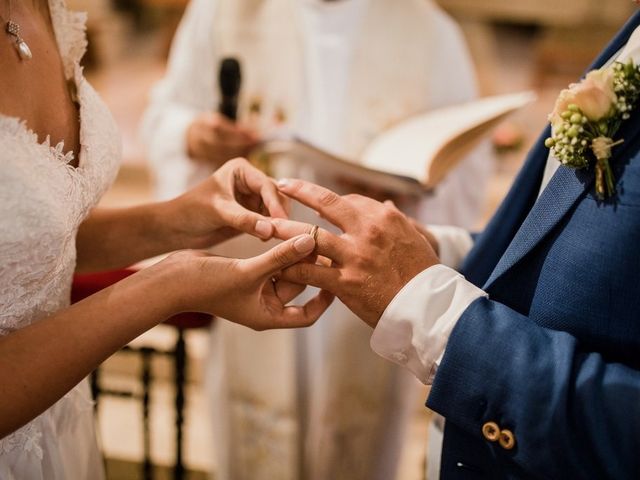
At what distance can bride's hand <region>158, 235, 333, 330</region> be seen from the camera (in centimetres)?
133

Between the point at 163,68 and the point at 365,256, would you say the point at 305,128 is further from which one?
the point at 163,68

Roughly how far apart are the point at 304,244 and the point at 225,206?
1.10 feet

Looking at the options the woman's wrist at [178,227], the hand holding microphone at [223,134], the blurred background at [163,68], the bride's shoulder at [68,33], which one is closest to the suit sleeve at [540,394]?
the woman's wrist at [178,227]

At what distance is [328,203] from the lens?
56.0 inches

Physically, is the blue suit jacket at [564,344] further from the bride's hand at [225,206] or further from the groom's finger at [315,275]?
the bride's hand at [225,206]

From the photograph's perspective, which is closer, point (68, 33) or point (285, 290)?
point (285, 290)

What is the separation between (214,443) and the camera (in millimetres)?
3035

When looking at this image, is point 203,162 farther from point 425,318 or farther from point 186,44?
point 425,318

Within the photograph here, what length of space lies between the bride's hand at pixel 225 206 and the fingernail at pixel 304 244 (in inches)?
7.5

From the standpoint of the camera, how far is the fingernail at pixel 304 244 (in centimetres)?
133

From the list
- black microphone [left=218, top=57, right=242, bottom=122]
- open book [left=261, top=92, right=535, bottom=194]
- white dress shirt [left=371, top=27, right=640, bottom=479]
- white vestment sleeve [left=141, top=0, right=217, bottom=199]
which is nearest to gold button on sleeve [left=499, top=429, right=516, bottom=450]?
white dress shirt [left=371, top=27, right=640, bottom=479]

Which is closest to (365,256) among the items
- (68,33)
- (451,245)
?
(451,245)

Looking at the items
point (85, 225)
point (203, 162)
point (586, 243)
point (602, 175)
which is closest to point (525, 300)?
point (586, 243)

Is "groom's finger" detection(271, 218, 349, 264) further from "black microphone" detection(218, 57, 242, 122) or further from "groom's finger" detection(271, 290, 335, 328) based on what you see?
"black microphone" detection(218, 57, 242, 122)
